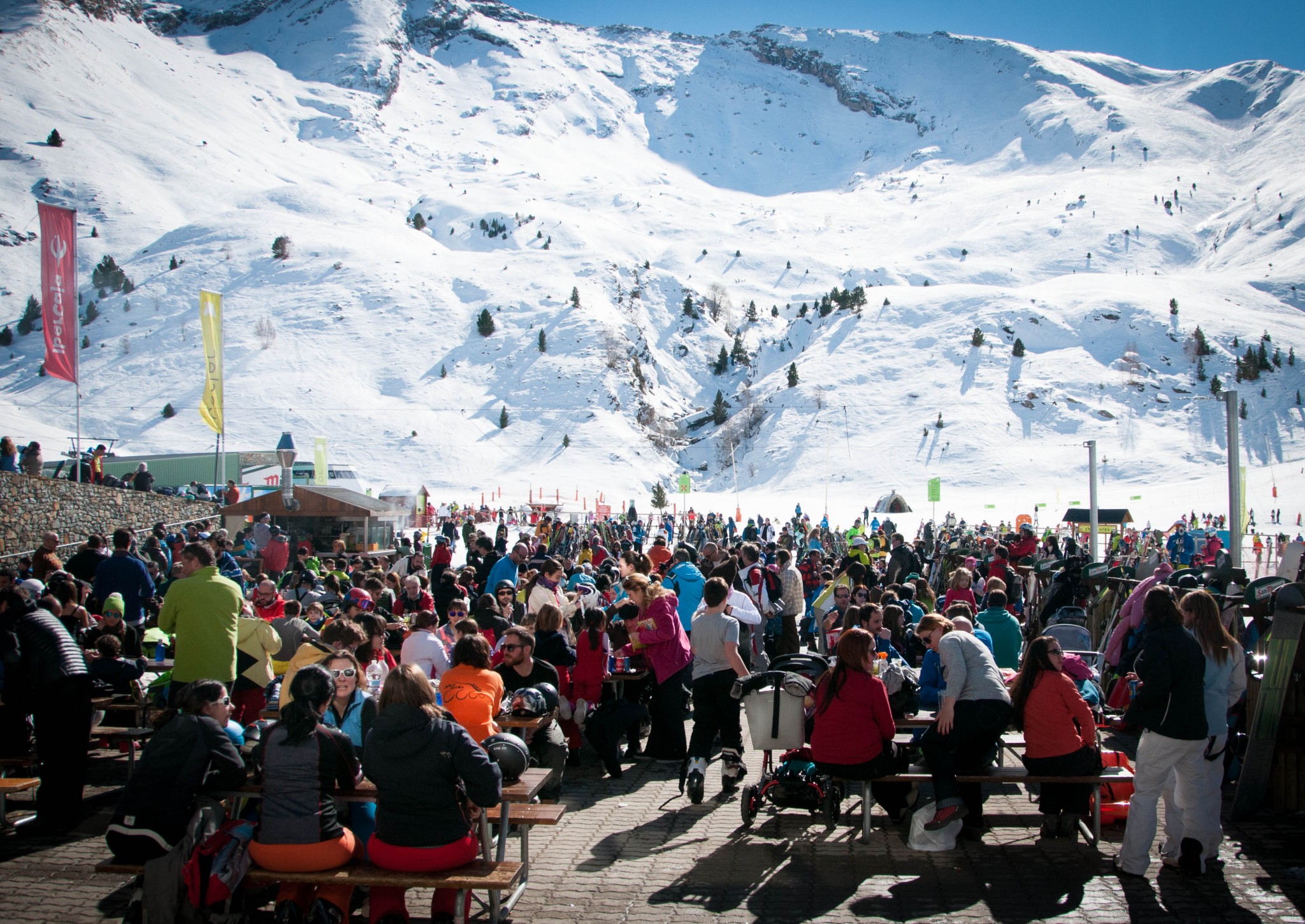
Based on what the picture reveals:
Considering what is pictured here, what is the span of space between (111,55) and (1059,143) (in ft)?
440

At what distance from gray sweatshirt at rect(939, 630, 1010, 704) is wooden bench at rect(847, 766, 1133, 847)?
0.43m

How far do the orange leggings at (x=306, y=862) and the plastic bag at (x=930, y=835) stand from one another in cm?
305

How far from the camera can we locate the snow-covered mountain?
57219mm

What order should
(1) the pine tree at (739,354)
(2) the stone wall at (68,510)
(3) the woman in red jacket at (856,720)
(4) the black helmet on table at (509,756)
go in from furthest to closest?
(1) the pine tree at (739,354)
(2) the stone wall at (68,510)
(3) the woman in red jacket at (856,720)
(4) the black helmet on table at (509,756)

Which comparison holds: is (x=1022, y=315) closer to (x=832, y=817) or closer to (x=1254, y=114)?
(x=832, y=817)

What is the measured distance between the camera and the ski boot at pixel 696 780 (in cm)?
585

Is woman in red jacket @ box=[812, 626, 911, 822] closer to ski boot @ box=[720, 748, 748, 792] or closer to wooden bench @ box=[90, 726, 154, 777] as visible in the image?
ski boot @ box=[720, 748, 748, 792]

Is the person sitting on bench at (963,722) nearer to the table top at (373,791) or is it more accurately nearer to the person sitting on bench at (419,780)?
the table top at (373,791)

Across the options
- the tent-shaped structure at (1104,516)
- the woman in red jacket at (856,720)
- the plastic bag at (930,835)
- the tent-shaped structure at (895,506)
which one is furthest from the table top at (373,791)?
the tent-shaped structure at (895,506)

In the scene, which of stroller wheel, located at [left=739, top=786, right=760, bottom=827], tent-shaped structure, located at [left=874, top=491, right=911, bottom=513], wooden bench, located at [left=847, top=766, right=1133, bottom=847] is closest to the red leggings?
stroller wheel, located at [left=739, top=786, right=760, bottom=827]

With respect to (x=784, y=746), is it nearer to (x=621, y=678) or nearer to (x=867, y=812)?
(x=867, y=812)

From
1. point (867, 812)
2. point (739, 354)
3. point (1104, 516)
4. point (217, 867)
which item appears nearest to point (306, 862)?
point (217, 867)

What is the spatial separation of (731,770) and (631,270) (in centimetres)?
8045

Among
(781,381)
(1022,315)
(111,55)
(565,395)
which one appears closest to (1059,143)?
(1022,315)
